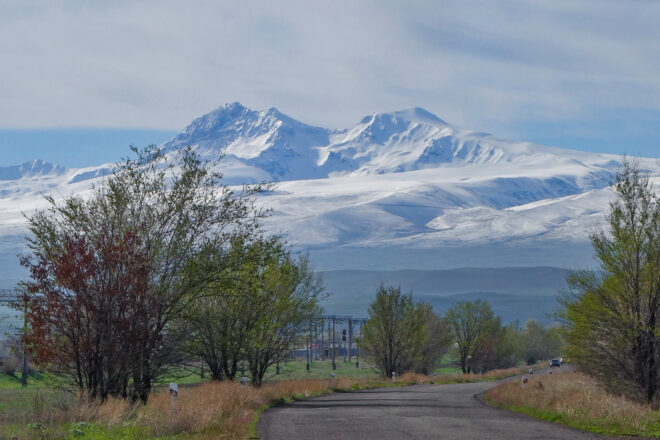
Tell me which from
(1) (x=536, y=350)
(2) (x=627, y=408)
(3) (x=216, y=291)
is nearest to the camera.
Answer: (2) (x=627, y=408)

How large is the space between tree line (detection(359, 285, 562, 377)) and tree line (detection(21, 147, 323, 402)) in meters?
14.7

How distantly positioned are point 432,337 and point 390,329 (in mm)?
24115

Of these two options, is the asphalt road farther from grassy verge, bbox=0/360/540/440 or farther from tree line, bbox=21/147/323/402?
tree line, bbox=21/147/323/402

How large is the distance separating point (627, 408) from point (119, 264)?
1639 centimetres

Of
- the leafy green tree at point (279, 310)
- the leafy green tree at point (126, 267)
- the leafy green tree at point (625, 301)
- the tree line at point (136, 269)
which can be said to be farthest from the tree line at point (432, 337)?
the leafy green tree at point (126, 267)

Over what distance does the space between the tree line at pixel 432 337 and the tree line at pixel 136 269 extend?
1475cm

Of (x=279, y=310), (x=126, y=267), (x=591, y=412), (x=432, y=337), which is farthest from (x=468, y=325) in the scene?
(x=126, y=267)

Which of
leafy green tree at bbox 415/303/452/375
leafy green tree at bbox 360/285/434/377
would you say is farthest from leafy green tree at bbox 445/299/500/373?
leafy green tree at bbox 360/285/434/377

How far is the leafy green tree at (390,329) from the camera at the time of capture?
70375 millimetres

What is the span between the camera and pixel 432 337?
9356 cm

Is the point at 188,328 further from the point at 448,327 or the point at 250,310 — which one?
the point at 448,327

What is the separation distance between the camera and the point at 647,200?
33.1m

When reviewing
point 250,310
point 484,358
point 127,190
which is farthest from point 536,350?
point 127,190

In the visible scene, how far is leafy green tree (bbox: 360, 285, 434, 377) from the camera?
231 ft
